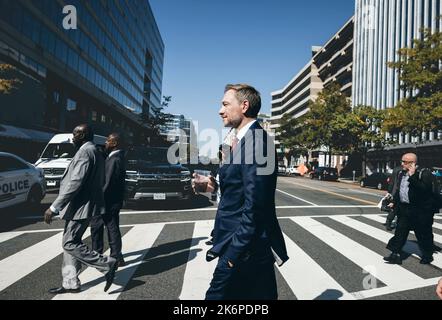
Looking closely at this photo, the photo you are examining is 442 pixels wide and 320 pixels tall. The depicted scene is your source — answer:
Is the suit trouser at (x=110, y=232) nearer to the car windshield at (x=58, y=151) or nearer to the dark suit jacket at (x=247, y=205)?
the dark suit jacket at (x=247, y=205)

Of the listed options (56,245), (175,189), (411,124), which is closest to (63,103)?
(175,189)

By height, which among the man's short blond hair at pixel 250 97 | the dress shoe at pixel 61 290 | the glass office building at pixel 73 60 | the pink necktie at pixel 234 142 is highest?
the glass office building at pixel 73 60

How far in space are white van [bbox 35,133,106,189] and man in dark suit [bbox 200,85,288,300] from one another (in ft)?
39.3

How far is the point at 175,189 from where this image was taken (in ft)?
32.4

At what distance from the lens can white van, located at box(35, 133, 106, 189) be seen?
520 inches

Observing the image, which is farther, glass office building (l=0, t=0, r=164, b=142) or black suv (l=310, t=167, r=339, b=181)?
black suv (l=310, t=167, r=339, b=181)

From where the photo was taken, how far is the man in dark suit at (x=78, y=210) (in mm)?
3623

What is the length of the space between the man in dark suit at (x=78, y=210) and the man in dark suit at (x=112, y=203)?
0.64 m

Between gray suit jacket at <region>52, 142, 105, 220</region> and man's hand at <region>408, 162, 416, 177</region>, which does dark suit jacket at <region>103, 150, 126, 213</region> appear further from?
man's hand at <region>408, 162, 416, 177</region>

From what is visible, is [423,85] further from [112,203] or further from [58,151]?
[112,203]

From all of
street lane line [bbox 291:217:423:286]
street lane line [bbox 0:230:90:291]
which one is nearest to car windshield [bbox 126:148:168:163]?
street lane line [bbox 0:230:90:291]

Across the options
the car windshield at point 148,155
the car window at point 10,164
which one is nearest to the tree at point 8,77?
the car window at point 10,164

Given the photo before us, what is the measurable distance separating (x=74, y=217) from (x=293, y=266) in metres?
3.15

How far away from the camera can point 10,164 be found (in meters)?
8.64
